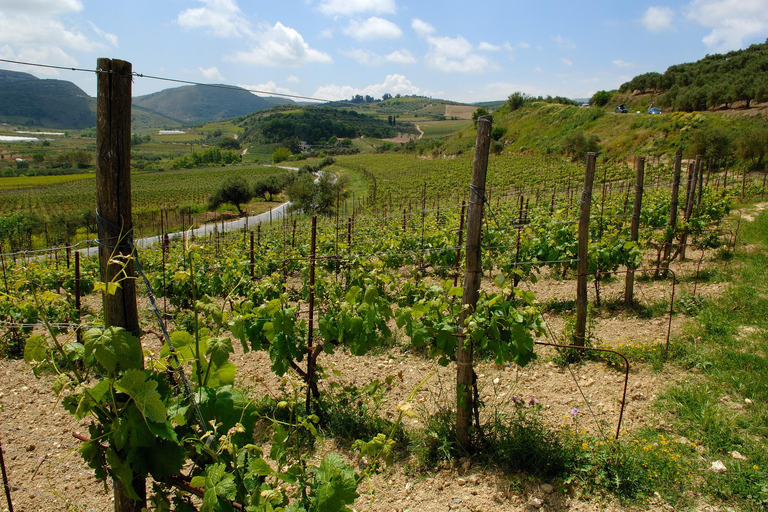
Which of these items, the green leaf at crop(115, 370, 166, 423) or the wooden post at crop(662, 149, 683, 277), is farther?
the wooden post at crop(662, 149, 683, 277)

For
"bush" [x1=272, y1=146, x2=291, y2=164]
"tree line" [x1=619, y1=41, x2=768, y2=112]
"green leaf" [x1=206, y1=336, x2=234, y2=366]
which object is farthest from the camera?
"bush" [x1=272, y1=146, x2=291, y2=164]

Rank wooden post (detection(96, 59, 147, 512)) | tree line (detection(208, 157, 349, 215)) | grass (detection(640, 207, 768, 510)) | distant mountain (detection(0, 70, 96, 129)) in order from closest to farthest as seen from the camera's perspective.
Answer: wooden post (detection(96, 59, 147, 512)), grass (detection(640, 207, 768, 510)), tree line (detection(208, 157, 349, 215)), distant mountain (detection(0, 70, 96, 129))

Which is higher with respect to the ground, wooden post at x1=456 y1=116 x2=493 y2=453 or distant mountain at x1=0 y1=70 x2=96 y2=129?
distant mountain at x1=0 y1=70 x2=96 y2=129

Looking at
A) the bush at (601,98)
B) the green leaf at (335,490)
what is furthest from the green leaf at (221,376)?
the bush at (601,98)

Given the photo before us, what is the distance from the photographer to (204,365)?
225cm

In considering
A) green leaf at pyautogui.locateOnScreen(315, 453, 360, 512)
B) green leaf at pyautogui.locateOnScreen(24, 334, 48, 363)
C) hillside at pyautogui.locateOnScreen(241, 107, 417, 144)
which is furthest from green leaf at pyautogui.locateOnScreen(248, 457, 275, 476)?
hillside at pyautogui.locateOnScreen(241, 107, 417, 144)

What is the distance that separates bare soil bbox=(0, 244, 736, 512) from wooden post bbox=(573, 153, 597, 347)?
0.93ft

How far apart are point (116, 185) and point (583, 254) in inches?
174

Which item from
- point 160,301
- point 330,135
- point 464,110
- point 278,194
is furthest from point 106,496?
point 464,110

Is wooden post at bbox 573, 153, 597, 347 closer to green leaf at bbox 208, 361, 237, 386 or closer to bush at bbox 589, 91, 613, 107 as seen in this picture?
green leaf at bbox 208, 361, 237, 386

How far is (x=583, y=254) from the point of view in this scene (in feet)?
16.0

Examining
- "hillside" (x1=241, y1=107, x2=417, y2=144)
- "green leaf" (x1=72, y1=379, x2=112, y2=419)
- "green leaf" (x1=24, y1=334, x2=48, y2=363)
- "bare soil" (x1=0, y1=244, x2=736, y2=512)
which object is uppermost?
"hillside" (x1=241, y1=107, x2=417, y2=144)

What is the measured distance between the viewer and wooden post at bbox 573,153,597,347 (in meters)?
4.77

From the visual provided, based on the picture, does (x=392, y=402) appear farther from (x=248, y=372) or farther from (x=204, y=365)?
(x=204, y=365)
